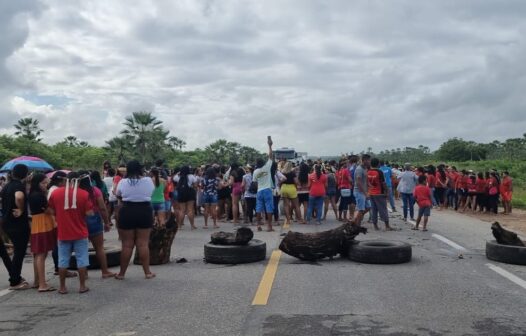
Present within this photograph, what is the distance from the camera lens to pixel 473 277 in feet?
26.1

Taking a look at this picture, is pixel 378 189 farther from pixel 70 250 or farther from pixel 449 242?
pixel 70 250

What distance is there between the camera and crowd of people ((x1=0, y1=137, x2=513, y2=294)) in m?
7.63

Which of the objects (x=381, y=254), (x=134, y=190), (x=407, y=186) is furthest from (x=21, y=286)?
(x=407, y=186)

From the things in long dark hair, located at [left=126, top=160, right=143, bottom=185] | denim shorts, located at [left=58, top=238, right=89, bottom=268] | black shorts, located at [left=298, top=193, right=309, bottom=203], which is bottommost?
denim shorts, located at [left=58, top=238, right=89, bottom=268]

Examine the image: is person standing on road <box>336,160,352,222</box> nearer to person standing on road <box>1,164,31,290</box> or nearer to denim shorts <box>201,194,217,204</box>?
denim shorts <box>201,194,217,204</box>

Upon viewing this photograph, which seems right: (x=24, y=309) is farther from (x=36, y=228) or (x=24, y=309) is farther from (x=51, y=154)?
(x=51, y=154)

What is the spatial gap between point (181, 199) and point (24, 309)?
26.2 ft

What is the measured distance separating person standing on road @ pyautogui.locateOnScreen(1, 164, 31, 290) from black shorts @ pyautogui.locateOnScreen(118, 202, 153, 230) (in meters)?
1.39

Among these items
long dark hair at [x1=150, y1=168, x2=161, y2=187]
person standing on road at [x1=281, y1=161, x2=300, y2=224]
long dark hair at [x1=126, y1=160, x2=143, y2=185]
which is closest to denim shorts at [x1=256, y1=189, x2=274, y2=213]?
person standing on road at [x1=281, y1=161, x2=300, y2=224]

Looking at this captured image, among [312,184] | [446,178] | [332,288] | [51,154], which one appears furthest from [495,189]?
[51,154]

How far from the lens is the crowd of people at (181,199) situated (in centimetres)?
763

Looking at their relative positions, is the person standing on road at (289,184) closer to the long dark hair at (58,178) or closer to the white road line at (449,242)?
the white road line at (449,242)

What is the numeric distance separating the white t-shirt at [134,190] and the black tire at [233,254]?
178 centimetres

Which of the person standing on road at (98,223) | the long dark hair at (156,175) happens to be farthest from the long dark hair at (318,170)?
the person standing on road at (98,223)
